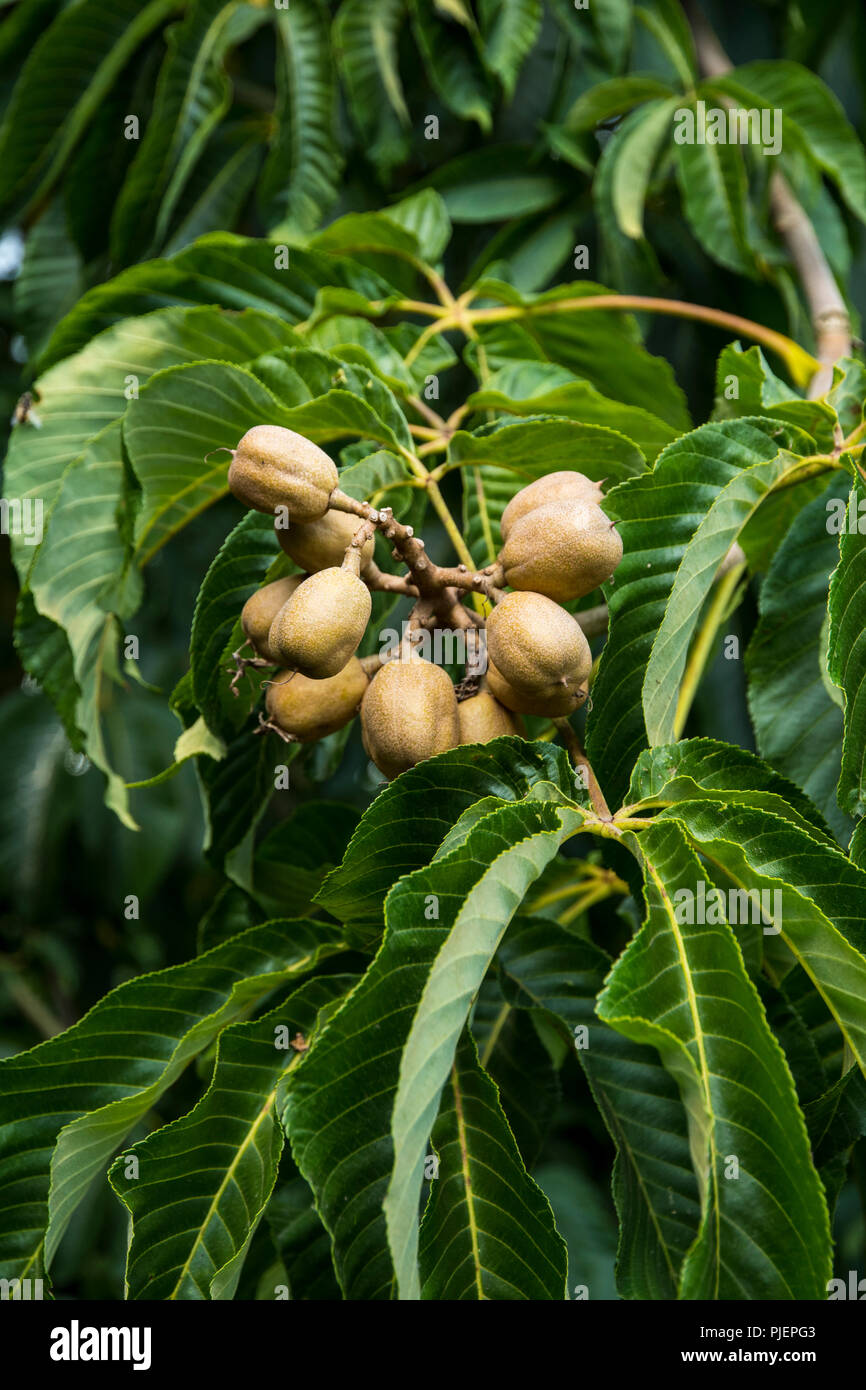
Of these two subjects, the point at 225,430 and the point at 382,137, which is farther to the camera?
the point at 382,137

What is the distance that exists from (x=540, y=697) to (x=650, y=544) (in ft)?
0.70

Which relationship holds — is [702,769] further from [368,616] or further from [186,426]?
[186,426]

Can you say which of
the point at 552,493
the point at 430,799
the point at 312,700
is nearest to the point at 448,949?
the point at 430,799

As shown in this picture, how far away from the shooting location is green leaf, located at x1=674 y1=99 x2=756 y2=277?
1.83 meters

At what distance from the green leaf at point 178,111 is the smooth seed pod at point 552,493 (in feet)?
3.27

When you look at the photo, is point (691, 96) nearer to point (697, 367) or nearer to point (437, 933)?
point (697, 367)

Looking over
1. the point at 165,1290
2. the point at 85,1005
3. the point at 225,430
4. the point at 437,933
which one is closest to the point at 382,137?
the point at 225,430

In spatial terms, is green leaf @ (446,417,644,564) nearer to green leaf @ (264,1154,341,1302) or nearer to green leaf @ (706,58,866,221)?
green leaf @ (264,1154,341,1302)

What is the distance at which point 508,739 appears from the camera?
3.20 feet

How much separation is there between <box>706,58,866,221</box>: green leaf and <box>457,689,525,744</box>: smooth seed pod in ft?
4.25

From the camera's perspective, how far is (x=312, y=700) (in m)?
1.05

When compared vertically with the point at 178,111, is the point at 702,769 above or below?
below

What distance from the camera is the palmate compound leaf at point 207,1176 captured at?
39.5 inches

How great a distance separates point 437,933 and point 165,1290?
44 cm
